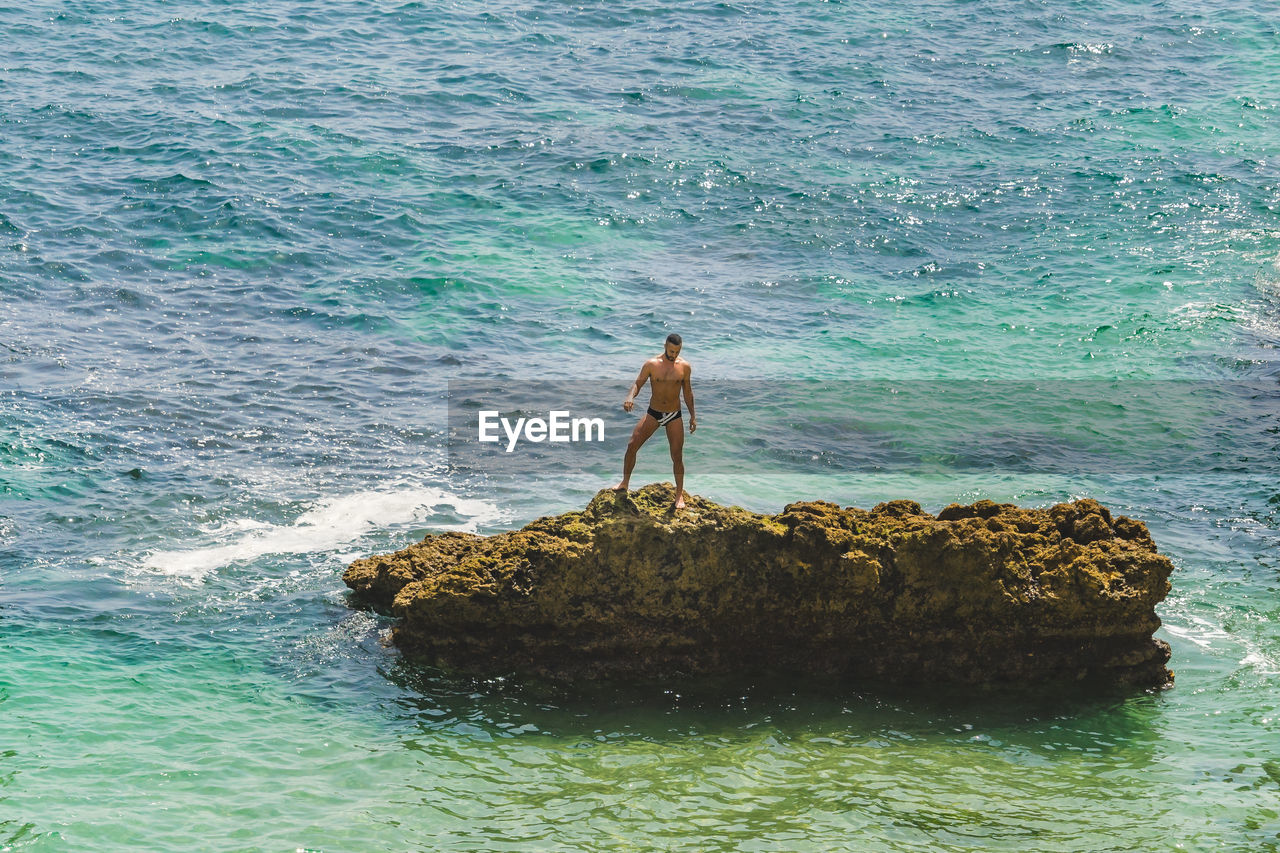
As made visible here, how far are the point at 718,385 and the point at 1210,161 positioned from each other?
21.1 meters

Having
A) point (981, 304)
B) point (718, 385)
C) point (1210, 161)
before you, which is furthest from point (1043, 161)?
point (718, 385)

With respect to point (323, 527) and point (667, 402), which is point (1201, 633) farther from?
point (323, 527)

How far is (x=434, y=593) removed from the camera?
56.9ft

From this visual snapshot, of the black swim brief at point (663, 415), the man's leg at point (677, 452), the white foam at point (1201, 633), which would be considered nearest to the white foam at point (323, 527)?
the man's leg at point (677, 452)

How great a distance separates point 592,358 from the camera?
1192 inches

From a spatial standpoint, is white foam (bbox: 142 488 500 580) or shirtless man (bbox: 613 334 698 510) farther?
white foam (bbox: 142 488 500 580)

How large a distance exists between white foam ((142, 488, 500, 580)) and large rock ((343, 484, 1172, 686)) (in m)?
4.74

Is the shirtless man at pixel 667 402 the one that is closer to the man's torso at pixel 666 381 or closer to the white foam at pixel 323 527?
the man's torso at pixel 666 381

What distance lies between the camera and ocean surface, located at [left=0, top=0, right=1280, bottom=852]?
51.6ft

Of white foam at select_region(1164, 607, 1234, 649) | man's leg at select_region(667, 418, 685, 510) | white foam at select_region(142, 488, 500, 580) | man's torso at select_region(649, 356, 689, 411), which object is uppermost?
man's torso at select_region(649, 356, 689, 411)

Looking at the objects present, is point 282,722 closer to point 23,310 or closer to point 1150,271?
point 23,310

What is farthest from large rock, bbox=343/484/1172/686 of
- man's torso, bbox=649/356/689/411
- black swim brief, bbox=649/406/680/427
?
man's torso, bbox=649/356/689/411

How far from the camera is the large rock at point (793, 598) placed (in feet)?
55.8

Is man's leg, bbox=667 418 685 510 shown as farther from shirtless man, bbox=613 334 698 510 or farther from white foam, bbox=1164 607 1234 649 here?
white foam, bbox=1164 607 1234 649
